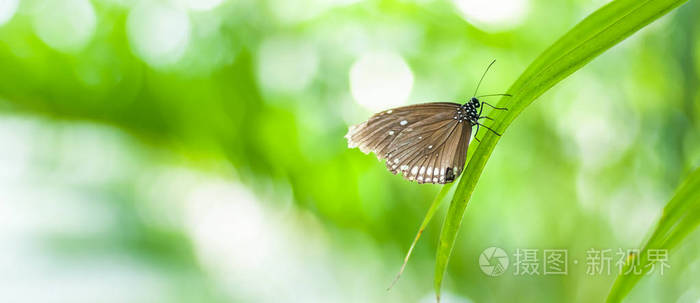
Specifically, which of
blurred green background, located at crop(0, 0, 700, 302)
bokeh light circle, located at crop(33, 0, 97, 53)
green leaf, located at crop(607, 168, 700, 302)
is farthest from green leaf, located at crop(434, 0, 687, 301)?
bokeh light circle, located at crop(33, 0, 97, 53)

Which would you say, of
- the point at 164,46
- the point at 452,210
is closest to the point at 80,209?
the point at 164,46

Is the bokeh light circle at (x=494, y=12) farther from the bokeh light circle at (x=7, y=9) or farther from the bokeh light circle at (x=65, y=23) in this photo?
the bokeh light circle at (x=7, y=9)

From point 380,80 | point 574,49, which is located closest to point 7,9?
point 380,80

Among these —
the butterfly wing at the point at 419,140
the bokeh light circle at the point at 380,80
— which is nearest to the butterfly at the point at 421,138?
the butterfly wing at the point at 419,140
